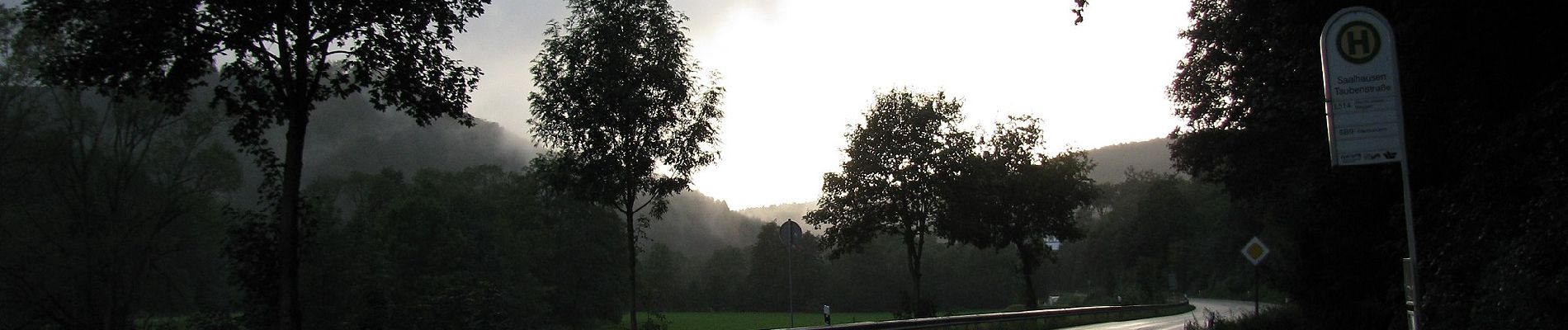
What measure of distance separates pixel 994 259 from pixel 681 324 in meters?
37.4

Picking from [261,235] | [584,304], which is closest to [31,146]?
[261,235]

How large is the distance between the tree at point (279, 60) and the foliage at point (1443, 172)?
1172 cm

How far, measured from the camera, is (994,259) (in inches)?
4075

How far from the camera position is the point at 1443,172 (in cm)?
1105

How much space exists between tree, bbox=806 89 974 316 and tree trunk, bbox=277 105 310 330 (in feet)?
78.3

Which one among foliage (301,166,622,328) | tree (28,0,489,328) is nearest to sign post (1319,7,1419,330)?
tree (28,0,489,328)

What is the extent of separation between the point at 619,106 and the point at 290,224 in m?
7.61

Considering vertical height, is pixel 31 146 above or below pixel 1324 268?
above

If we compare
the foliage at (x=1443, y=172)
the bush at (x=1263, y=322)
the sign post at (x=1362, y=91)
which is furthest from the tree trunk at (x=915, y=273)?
the sign post at (x=1362, y=91)

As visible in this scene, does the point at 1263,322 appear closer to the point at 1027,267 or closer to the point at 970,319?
the point at 970,319

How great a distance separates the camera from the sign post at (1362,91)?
21.4ft

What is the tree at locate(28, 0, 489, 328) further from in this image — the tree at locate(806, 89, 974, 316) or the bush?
the tree at locate(806, 89, 974, 316)

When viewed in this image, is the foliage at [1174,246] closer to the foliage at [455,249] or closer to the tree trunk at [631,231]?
the foliage at [455,249]

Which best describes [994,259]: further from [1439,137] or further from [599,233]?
[1439,137]
